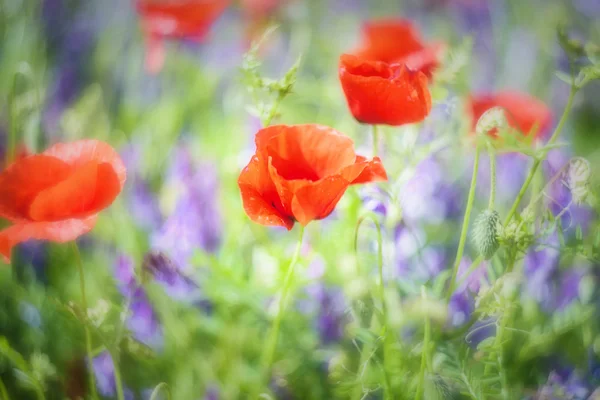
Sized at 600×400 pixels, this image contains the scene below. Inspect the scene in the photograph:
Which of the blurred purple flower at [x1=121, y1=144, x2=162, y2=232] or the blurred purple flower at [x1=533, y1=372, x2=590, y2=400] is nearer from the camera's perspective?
the blurred purple flower at [x1=533, y1=372, x2=590, y2=400]

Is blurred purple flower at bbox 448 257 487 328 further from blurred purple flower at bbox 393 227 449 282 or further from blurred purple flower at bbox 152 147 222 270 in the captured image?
blurred purple flower at bbox 152 147 222 270

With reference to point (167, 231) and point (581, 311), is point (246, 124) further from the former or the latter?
point (581, 311)

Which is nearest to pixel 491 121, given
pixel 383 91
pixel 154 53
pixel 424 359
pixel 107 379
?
pixel 383 91

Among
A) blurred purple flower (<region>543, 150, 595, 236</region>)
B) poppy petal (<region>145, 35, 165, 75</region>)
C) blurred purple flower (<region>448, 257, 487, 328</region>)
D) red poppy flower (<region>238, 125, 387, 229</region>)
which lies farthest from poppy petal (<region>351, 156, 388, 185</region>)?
poppy petal (<region>145, 35, 165, 75</region>)

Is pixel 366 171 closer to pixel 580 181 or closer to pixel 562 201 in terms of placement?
pixel 580 181

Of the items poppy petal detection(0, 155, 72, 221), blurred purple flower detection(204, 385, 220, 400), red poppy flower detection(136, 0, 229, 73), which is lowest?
blurred purple flower detection(204, 385, 220, 400)

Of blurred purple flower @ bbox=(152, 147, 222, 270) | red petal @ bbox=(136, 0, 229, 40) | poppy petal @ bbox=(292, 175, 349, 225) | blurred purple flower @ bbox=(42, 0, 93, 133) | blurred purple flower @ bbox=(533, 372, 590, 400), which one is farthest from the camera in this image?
blurred purple flower @ bbox=(42, 0, 93, 133)

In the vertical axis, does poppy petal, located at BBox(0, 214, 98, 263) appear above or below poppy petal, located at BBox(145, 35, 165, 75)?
below
